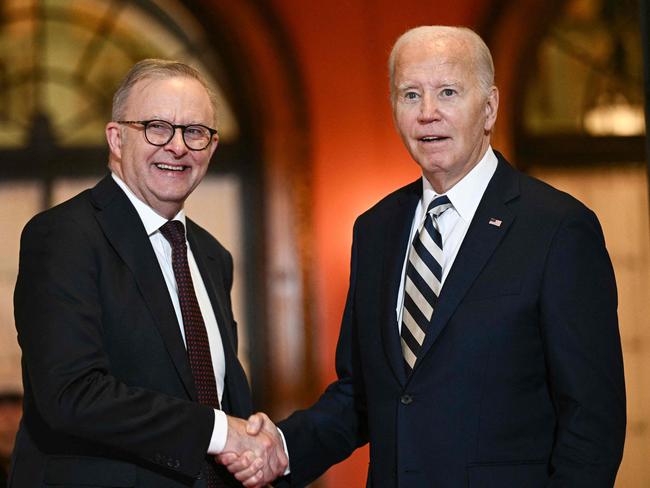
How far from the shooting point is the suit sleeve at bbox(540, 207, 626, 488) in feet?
6.38

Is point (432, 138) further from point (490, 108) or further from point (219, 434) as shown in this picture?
point (219, 434)

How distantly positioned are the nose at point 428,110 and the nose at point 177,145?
55 centimetres

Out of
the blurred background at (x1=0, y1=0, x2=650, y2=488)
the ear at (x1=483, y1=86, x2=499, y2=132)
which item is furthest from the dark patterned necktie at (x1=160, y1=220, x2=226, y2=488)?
the blurred background at (x1=0, y1=0, x2=650, y2=488)

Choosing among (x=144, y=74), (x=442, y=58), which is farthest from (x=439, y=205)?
(x=144, y=74)

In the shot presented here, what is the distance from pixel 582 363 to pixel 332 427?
0.79 metres

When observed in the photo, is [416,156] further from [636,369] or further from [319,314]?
[636,369]

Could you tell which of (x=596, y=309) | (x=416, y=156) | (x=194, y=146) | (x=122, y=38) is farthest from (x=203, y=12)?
(x=596, y=309)

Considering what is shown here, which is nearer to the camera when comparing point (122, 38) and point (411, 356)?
point (411, 356)

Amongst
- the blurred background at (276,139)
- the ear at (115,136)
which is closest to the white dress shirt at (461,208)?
the ear at (115,136)

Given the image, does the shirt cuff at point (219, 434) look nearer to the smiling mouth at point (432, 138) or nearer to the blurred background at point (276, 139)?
the smiling mouth at point (432, 138)

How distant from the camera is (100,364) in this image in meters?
2.10

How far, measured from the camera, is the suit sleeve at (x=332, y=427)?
2520mm

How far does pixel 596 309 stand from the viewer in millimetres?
1968

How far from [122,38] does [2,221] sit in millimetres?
928
